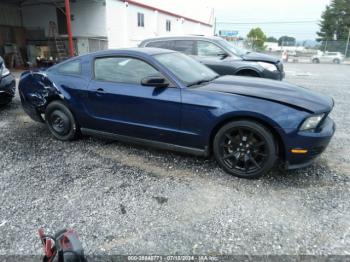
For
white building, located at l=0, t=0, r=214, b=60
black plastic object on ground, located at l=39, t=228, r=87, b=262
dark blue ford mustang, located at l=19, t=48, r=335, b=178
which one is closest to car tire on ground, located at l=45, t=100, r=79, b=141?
dark blue ford mustang, located at l=19, t=48, r=335, b=178

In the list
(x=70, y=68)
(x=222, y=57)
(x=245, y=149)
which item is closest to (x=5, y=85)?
(x=70, y=68)

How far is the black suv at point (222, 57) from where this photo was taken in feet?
21.8

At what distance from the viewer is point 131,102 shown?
11.9 ft

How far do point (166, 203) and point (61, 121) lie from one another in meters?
2.42

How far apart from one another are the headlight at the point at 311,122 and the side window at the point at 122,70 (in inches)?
71.1

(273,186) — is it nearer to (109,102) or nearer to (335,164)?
(335,164)

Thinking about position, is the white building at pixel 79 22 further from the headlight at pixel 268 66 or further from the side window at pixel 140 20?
the headlight at pixel 268 66

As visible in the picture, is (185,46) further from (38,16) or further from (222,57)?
(38,16)

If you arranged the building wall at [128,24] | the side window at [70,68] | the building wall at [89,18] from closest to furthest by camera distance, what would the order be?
the side window at [70,68] < the building wall at [89,18] < the building wall at [128,24]

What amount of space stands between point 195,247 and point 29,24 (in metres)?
21.0

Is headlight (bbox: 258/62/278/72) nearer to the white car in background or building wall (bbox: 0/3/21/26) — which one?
building wall (bbox: 0/3/21/26)

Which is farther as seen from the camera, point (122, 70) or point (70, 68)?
point (70, 68)

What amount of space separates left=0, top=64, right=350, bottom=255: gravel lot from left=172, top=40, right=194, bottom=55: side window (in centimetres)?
415

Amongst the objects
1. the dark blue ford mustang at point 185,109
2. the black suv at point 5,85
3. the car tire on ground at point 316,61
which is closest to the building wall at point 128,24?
the black suv at point 5,85
